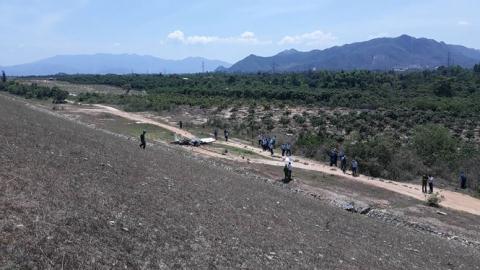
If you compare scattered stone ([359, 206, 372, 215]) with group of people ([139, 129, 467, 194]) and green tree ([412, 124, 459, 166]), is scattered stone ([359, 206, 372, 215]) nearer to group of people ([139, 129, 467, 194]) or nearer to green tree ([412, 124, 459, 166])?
group of people ([139, 129, 467, 194])

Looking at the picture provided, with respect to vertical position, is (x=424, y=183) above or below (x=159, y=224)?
below

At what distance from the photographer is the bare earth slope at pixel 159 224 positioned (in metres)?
11.1

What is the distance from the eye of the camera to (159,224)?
14.0 meters

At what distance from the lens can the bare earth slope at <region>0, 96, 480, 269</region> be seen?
1107 cm

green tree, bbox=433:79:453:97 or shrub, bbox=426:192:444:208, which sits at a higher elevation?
green tree, bbox=433:79:453:97

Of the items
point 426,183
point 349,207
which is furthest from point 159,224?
point 426,183

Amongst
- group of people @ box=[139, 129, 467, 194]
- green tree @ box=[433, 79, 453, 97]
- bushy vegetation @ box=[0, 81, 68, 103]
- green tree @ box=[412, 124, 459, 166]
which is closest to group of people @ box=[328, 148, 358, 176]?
group of people @ box=[139, 129, 467, 194]

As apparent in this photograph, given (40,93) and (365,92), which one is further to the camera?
(365,92)

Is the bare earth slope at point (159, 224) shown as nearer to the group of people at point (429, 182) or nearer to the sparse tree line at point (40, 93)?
the group of people at point (429, 182)

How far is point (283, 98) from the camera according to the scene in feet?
375

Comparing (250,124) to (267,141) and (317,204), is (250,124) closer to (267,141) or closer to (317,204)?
(267,141)

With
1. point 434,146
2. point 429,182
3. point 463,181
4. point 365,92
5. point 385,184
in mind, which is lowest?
point 385,184

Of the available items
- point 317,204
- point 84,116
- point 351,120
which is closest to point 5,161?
point 317,204

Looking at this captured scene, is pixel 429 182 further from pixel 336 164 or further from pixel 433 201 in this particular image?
pixel 336 164
